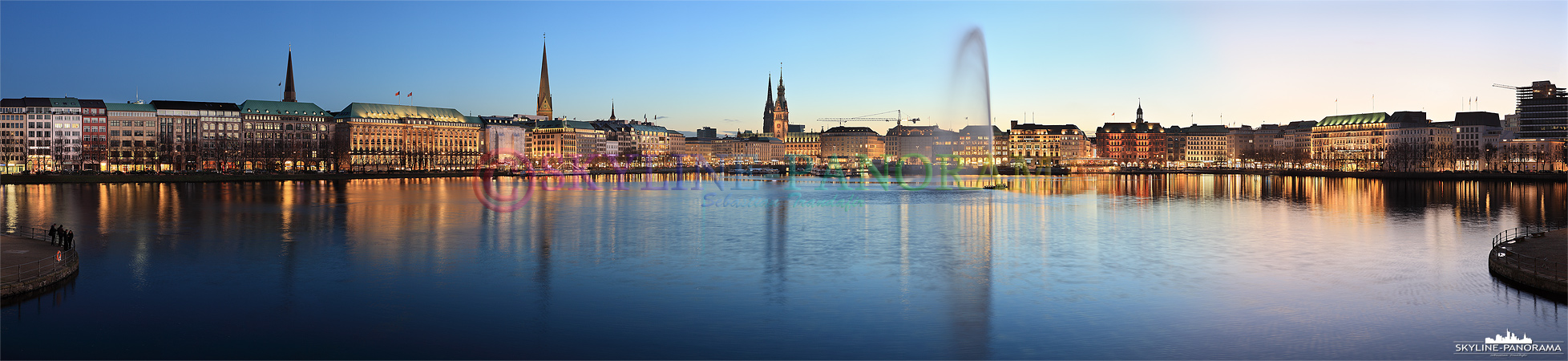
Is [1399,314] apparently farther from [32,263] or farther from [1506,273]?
[32,263]

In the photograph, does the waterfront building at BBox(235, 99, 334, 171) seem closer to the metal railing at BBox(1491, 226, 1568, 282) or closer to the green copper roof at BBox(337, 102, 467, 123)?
the green copper roof at BBox(337, 102, 467, 123)

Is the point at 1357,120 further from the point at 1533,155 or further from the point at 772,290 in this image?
the point at 772,290

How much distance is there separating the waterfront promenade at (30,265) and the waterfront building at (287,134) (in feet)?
357

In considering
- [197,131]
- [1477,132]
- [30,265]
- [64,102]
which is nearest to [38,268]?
[30,265]

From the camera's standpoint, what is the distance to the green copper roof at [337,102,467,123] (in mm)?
171500

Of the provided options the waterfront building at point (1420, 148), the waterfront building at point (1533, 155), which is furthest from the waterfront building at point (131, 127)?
the waterfront building at point (1533, 155)

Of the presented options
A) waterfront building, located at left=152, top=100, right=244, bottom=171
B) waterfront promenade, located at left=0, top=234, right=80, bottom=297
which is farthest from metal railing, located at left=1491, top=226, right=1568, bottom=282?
waterfront building, located at left=152, top=100, right=244, bottom=171

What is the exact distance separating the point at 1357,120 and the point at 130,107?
218313 mm

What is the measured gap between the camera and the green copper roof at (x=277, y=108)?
513 feet

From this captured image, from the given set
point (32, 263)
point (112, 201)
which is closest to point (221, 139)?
point (112, 201)

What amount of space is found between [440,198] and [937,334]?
54.7 m

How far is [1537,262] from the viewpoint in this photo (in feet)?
70.9

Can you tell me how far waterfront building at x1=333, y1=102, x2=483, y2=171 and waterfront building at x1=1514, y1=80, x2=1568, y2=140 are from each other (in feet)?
556

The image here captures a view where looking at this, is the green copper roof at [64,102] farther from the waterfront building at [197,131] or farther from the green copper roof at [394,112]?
the green copper roof at [394,112]
